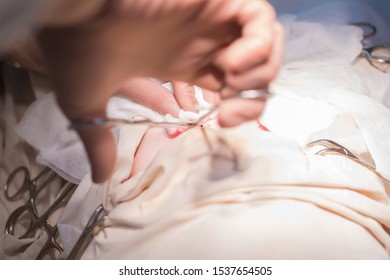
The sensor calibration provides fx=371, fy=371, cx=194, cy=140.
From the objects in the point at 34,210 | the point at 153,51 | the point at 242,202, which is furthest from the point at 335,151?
the point at 34,210

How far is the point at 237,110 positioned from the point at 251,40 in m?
0.05

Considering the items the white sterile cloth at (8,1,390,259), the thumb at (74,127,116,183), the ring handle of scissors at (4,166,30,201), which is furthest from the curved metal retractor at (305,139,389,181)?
the ring handle of scissors at (4,166,30,201)

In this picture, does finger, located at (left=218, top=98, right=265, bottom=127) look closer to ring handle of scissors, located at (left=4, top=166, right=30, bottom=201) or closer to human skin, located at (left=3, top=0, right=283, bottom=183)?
human skin, located at (left=3, top=0, right=283, bottom=183)

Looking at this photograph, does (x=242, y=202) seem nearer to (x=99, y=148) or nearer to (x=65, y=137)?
(x=99, y=148)

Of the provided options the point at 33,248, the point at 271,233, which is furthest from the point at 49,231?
the point at 271,233

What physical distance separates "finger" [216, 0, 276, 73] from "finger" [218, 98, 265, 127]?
0.08ft

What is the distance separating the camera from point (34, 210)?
1.72 ft

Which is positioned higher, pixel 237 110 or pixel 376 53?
pixel 237 110

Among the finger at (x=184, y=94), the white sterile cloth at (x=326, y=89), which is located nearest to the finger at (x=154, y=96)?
the finger at (x=184, y=94)

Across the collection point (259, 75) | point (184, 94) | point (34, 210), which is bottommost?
point (34, 210)

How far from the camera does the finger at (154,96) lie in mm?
513

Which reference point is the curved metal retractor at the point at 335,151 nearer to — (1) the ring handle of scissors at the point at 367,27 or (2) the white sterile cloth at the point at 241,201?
(2) the white sterile cloth at the point at 241,201

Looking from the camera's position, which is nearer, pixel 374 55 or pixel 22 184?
pixel 22 184
